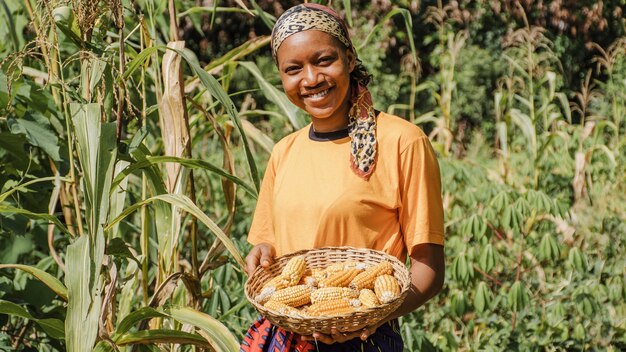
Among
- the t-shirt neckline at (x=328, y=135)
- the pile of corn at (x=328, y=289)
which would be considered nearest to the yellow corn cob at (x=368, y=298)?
the pile of corn at (x=328, y=289)

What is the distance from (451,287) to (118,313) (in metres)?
1.66

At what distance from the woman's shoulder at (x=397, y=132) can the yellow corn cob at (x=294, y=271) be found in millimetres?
289

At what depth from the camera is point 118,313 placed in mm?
2402

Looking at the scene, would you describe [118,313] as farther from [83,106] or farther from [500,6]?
[500,6]

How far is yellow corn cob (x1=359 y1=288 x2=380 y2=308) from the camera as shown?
1605 mm

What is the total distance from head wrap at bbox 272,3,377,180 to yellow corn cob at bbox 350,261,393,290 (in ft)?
0.59

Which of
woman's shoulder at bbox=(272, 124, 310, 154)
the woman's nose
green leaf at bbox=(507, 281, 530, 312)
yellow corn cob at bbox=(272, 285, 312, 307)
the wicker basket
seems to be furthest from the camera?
green leaf at bbox=(507, 281, 530, 312)

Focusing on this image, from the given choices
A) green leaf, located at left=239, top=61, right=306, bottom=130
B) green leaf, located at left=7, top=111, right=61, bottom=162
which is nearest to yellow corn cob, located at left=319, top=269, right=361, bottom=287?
green leaf, located at left=239, top=61, right=306, bottom=130

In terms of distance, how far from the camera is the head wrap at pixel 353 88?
174 cm

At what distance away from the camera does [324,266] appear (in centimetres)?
178

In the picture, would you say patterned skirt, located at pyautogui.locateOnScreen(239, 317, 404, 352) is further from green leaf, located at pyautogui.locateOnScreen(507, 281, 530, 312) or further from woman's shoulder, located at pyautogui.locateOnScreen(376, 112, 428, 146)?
green leaf, located at pyautogui.locateOnScreen(507, 281, 530, 312)

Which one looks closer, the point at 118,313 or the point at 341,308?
the point at 341,308

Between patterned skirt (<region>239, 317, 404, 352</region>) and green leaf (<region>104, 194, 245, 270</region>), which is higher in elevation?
green leaf (<region>104, 194, 245, 270</region>)

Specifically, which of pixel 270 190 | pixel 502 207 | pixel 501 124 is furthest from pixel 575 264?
pixel 270 190
